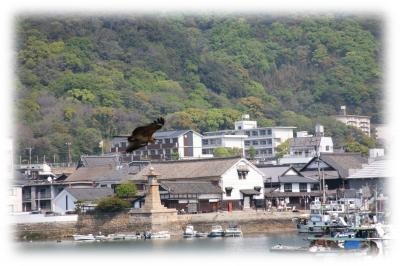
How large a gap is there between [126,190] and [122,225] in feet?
4.43

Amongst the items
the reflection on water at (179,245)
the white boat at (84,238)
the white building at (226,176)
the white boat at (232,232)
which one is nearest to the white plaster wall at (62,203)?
the white building at (226,176)

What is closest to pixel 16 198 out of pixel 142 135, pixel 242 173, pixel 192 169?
pixel 192 169

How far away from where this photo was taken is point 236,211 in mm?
27891

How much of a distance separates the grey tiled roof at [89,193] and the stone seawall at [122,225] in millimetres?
1687

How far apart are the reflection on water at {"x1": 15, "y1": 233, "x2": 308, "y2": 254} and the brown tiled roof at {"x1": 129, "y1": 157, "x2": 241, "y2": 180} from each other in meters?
4.40

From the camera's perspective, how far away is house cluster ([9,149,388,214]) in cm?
2753

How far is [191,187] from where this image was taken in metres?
27.6

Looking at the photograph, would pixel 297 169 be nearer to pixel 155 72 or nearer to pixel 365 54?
pixel 155 72

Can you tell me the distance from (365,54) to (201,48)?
10082mm

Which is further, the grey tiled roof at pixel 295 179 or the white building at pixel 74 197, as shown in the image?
the grey tiled roof at pixel 295 179

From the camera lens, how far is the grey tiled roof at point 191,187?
27009mm

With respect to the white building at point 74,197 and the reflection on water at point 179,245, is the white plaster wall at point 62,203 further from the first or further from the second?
the reflection on water at point 179,245

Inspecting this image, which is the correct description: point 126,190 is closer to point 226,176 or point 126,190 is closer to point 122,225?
point 122,225

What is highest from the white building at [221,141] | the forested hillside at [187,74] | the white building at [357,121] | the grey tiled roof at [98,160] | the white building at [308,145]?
the forested hillside at [187,74]
